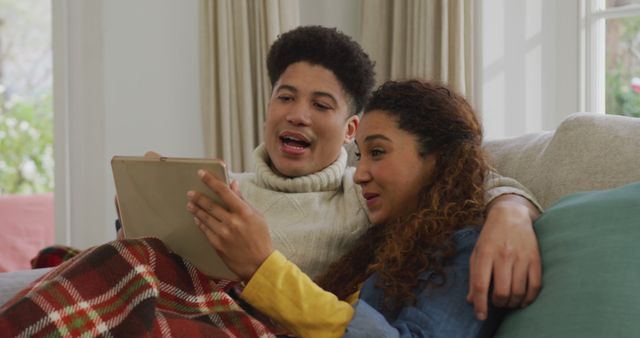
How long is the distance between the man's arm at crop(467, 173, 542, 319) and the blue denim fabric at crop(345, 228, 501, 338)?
3 cm

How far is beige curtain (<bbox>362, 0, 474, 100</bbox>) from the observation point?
260 centimetres

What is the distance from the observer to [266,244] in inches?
47.1

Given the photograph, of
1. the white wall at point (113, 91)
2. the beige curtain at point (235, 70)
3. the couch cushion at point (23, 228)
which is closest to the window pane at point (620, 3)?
the white wall at point (113, 91)

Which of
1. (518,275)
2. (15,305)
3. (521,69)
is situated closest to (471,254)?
(518,275)

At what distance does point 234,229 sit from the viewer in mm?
1158

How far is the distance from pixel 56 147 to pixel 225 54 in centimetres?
80

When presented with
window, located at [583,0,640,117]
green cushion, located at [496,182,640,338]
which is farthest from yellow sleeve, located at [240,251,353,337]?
window, located at [583,0,640,117]

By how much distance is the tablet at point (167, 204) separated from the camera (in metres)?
1.15

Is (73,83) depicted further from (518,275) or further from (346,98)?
(518,275)

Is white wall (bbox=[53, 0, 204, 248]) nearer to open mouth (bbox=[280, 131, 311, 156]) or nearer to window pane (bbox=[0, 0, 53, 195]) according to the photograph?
open mouth (bbox=[280, 131, 311, 156])

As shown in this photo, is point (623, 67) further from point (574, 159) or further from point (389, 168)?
point (389, 168)

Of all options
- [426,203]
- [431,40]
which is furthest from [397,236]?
[431,40]

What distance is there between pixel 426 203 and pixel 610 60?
1697 millimetres

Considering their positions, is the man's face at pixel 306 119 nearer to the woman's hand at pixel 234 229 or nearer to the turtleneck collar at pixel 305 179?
the turtleneck collar at pixel 305 179
